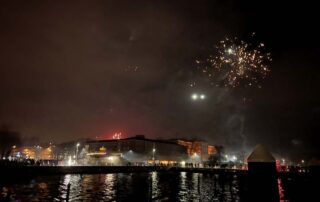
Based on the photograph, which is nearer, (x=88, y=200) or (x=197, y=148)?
(x=88, y=200)

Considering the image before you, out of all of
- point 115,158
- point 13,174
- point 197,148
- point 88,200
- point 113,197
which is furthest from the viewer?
point 197,148

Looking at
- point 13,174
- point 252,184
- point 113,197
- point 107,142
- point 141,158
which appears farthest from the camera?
point 107,142

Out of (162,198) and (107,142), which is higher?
(107,142)

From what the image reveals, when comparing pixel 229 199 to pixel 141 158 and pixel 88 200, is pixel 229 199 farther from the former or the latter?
pixel 141 158

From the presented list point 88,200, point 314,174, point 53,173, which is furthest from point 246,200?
point 53,173

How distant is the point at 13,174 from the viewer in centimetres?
4884

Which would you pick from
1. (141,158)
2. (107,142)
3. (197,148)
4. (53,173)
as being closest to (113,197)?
(53,173)

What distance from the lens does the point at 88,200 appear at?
1067 inches

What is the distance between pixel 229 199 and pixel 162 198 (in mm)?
7457

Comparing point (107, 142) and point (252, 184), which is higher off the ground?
point (107, 142)

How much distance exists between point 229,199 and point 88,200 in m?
15.1

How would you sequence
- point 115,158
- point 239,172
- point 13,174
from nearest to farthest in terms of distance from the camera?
point 13,174
point 239,172
point 115,158

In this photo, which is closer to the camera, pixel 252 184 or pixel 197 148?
pixel 252 184

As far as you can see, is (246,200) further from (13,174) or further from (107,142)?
(107,142)
